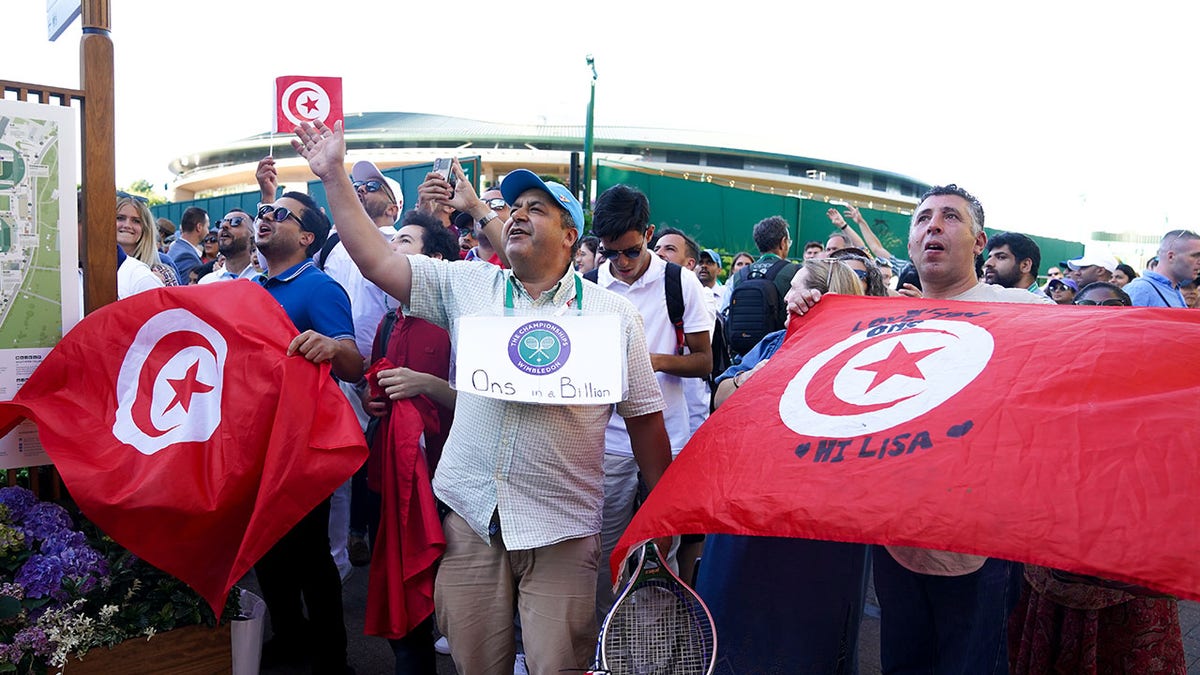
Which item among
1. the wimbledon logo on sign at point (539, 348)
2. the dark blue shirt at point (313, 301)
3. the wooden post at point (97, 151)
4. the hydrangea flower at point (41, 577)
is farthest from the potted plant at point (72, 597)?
the wimbledon logo on sign at point (539, 348)

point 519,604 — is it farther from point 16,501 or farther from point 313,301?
point 16,501

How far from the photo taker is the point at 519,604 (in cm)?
272

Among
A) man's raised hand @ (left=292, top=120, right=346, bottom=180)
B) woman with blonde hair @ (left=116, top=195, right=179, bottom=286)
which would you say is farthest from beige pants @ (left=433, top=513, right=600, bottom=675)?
woman with blonde hair @ (left=116, top=195, right=179, bottom=286)

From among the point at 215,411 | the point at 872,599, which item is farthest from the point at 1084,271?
Answer: the point at 215,411

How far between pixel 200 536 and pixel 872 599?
4.13 meters

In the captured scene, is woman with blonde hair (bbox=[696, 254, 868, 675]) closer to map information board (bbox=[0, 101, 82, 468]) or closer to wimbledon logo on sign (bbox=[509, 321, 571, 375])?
wimbledon logo on sign (bbox=[509, 321, 571, 375])

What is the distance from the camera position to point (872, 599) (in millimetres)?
5340

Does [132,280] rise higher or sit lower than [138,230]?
lower

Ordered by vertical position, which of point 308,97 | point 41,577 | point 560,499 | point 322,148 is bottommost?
point 41,577

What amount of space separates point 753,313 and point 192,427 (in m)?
3.38

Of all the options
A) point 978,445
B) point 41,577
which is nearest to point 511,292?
point 978,445

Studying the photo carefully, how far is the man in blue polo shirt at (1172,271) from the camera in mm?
6762

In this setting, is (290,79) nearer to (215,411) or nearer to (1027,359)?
(215,411)

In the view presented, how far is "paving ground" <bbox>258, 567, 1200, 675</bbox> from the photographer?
160 inches
